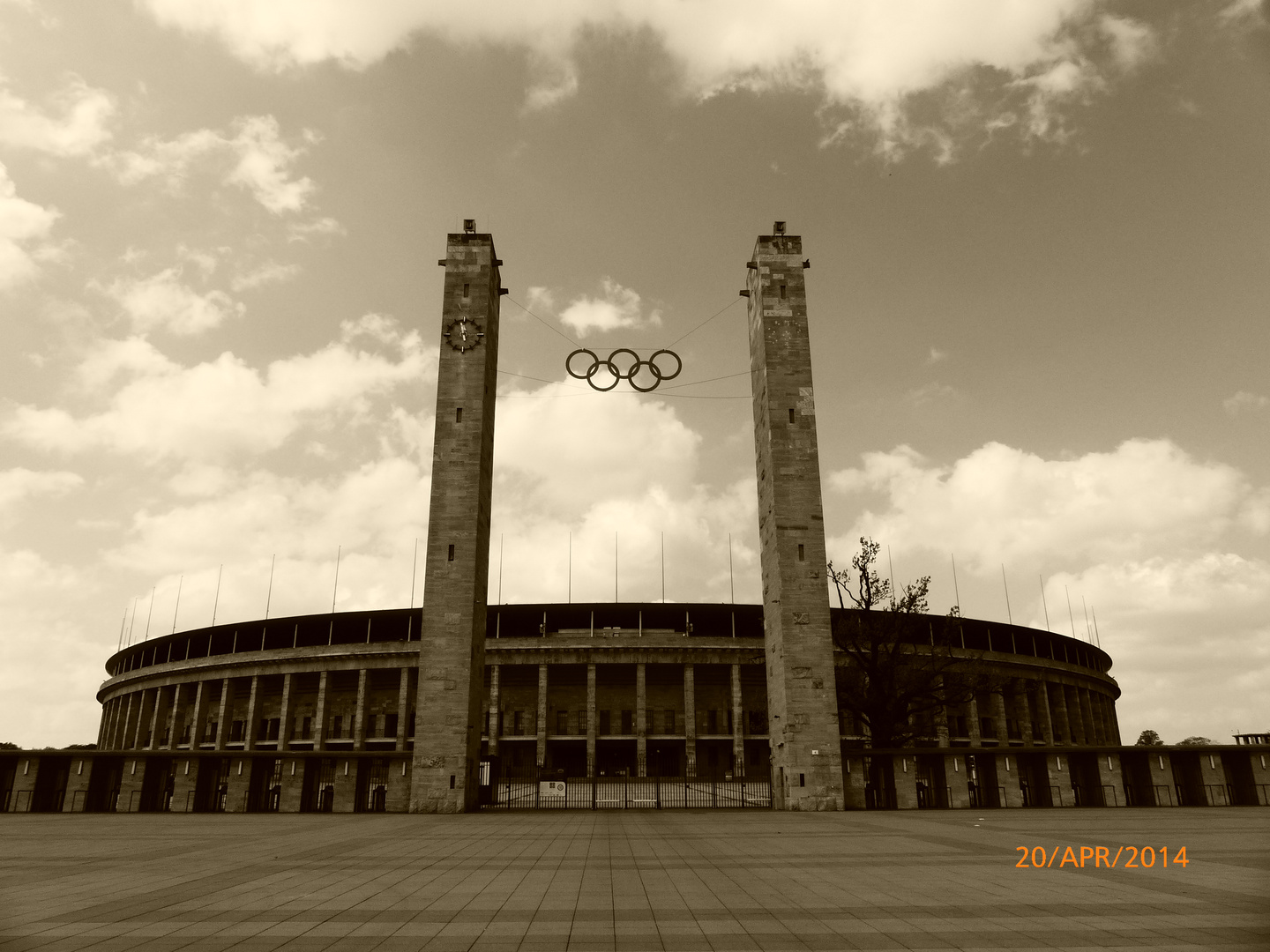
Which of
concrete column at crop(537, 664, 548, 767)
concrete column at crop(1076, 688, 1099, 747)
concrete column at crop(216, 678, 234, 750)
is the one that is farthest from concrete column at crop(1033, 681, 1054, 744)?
concrete column at crop(216, 678, 234, 750)

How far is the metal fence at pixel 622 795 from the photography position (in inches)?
1362

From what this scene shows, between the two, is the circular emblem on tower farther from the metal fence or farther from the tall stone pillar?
the tall stone pillar

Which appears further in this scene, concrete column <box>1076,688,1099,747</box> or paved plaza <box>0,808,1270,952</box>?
concrete column <box>1076,688,1099,747</box>

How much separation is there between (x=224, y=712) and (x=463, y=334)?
171 feet

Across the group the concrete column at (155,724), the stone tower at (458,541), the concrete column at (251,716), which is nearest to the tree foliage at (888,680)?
the stone tower at (458,541)

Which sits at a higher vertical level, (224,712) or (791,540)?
(791,540)

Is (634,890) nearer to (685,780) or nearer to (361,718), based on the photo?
(685,780)

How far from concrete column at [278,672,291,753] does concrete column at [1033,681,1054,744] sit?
6529cm

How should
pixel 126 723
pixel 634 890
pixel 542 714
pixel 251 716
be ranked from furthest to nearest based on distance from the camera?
pixel 126 723, pixel 251 716, pixel 542 714, pixel 634 890

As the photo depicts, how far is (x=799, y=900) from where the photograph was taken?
10.6 m

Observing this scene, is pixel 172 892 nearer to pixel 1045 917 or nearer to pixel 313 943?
pixel 313 943

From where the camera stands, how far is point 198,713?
7400 centimetres

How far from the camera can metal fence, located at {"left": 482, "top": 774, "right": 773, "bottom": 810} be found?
113 ft

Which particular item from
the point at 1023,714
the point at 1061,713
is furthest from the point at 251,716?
the point at 1061,713
